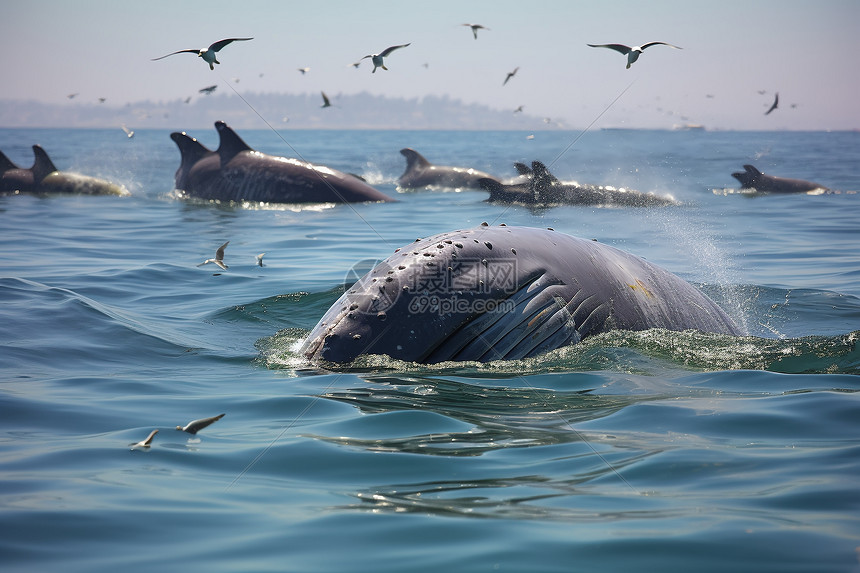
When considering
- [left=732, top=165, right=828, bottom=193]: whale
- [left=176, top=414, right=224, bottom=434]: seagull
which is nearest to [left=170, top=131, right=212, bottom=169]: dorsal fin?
[left=732, top=165, right=828, bottom=193]: whale

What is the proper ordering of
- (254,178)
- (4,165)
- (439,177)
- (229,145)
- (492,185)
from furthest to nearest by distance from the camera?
(439,177) < (4,165) < (492,185) < (229,145) < (254,178)

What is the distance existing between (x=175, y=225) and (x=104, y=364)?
37.4 ft

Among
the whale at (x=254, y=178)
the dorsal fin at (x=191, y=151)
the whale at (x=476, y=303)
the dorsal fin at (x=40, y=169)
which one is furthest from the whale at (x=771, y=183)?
the whale at (x=476, y=303)

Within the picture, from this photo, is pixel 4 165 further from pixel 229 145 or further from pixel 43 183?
pixel 229 145

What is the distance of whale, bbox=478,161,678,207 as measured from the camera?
2216cm

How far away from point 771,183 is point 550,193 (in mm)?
9661

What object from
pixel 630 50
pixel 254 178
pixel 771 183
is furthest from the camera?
pixel 771 183

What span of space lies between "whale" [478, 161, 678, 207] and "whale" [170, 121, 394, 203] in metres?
3.02

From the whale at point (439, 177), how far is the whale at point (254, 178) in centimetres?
771

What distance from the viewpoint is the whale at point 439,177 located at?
2986 centimetres

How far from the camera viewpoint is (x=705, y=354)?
7.01 m

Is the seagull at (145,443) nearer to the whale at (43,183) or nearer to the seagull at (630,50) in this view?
the seagull at (630,50)

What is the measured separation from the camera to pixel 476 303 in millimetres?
5977

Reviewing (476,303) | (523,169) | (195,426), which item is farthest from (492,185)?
(195,426)
